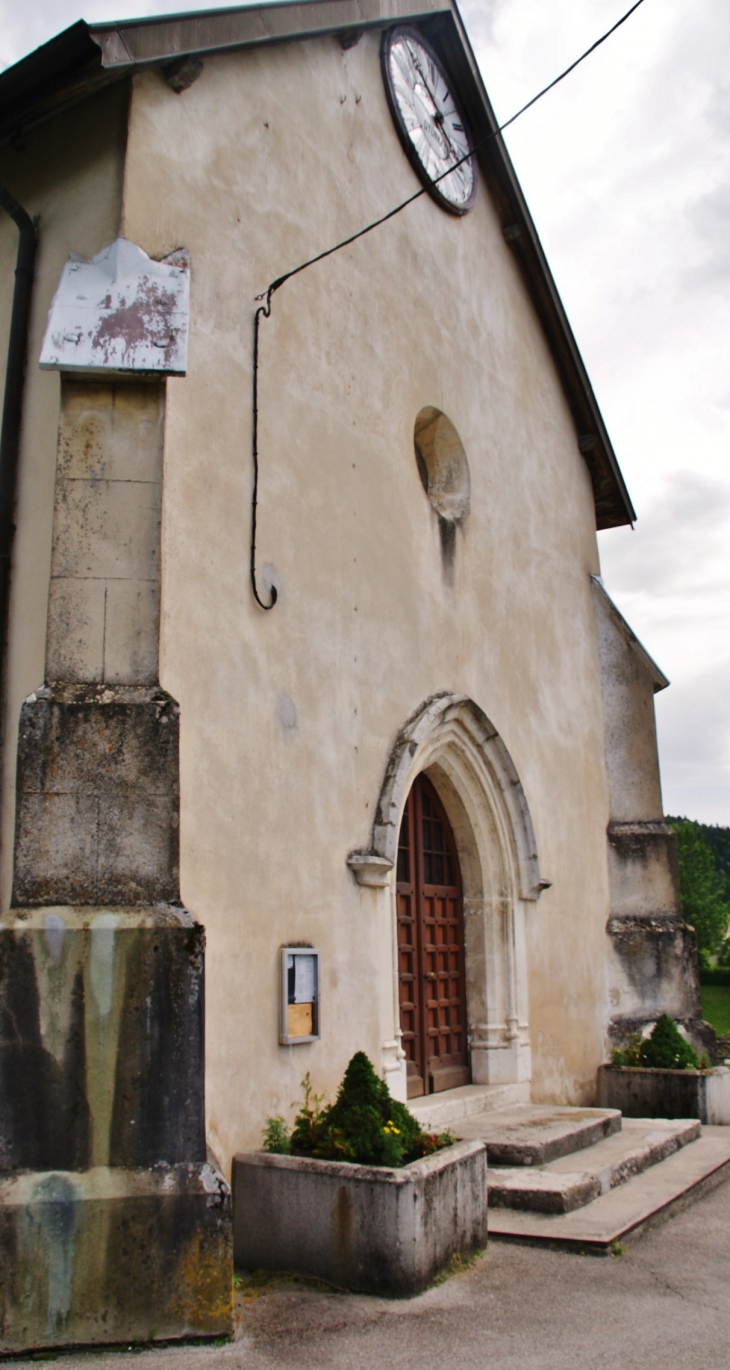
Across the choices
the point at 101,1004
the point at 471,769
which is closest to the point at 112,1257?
the point at 101,1004

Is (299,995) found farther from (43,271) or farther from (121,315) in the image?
(43,271)

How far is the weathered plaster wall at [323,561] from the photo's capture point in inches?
233

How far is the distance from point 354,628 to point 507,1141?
134 inches

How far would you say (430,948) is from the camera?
8.59 meters

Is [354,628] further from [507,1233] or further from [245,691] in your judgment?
[507,1233]

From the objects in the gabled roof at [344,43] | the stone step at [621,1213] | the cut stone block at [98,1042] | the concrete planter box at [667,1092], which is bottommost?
the stone step at [621,1213]

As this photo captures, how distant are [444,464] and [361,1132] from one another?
19.8 ft

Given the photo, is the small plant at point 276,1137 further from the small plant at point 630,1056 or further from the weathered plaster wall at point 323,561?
the small plant at point 630,1056

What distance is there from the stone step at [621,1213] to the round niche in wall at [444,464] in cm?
523

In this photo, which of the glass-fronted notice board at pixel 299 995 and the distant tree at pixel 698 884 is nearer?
the glass-fronted notice board at pixel 299 995

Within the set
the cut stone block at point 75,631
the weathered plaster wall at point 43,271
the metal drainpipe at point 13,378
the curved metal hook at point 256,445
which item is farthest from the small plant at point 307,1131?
the metal drainpipe at point 13,378

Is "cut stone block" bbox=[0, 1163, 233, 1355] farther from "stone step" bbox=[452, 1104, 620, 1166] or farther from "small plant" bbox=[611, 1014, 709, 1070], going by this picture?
"small plant" bbox=[611, 1014, 709, 1070]

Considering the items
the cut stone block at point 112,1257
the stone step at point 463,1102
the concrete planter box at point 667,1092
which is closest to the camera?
the cut stone block at point 112,1257

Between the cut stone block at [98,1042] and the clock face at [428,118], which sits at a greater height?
the clock face at [428,118]
